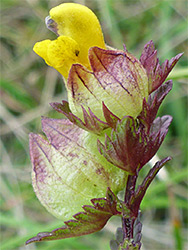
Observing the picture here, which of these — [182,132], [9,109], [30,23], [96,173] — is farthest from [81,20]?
[30,23]

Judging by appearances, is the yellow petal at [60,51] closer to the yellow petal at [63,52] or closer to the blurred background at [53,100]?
the yellow petal at [63,52]

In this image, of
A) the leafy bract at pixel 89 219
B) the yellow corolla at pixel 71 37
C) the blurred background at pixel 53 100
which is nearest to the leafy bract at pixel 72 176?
the leafy bract at pixel 89 219

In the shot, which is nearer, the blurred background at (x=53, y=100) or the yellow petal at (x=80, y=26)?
Answer: the yellow petal at (x=80, y=26)

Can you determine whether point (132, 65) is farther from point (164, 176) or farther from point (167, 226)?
point (167, 226)

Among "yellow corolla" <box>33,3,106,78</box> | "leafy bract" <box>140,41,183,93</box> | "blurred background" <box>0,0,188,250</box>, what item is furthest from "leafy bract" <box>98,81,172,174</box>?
"blurred background" <box>0,0,188,250</box>

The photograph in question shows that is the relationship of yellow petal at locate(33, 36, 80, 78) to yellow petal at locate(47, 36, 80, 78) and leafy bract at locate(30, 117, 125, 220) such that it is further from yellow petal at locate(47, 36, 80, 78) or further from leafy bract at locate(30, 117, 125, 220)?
leafy bract at locate(30, 117, 125, 220)

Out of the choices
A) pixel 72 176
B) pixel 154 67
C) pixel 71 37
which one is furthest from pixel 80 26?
pixel 72 176
